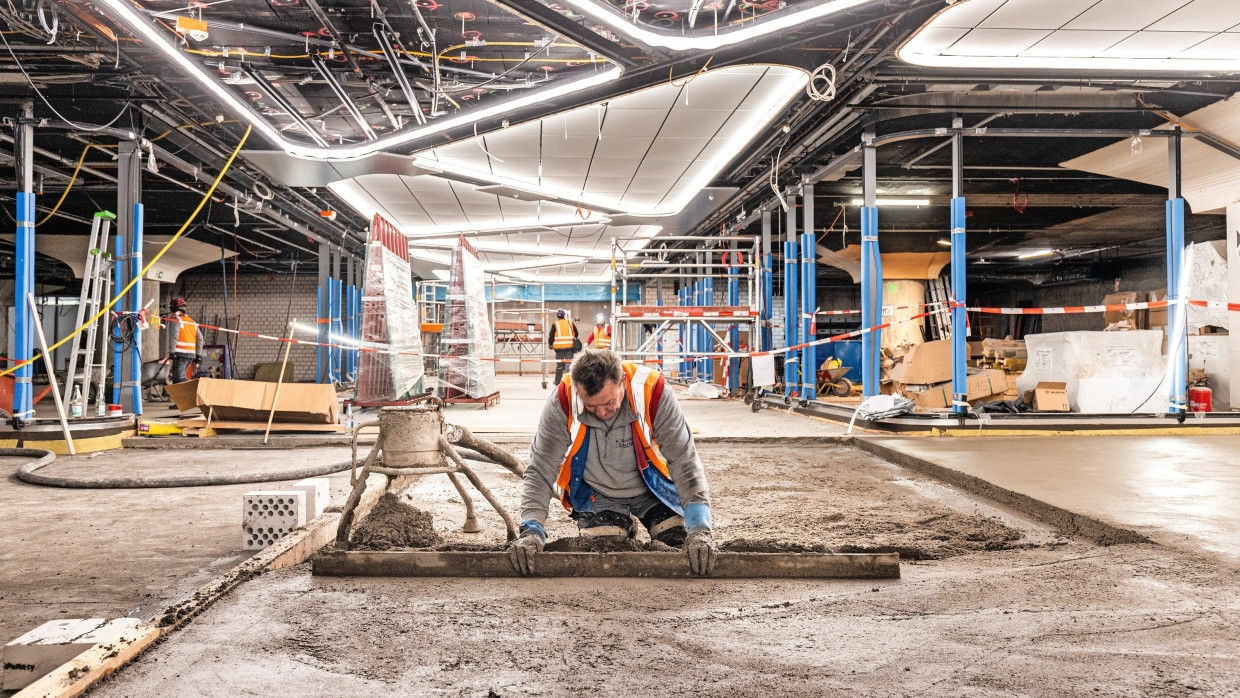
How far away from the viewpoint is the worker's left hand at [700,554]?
2.78 m

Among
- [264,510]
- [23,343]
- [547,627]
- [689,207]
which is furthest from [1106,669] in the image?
[689,207]

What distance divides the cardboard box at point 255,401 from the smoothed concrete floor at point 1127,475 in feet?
17.2

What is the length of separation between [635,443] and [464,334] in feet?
24.3

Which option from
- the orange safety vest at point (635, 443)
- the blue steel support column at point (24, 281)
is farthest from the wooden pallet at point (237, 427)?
the orange safety vest at point (635, 443)

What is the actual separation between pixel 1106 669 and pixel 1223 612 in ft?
2.61

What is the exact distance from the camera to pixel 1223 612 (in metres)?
2.40

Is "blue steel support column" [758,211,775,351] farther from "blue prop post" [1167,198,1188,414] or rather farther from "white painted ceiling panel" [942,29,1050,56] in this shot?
"white painted ceiling panel" [942,29,1050,56]

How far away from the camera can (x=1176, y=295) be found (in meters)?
7.80

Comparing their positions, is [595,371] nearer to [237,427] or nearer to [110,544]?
[110,544]

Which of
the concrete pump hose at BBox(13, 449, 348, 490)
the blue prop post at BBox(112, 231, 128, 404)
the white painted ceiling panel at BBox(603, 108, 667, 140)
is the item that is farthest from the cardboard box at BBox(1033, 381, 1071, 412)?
the blue prop post at BBox(112, 231, 128, 404)

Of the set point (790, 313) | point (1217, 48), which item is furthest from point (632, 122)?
point (1217, 48)

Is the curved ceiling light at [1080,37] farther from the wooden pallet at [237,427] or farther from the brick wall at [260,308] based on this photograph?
the brick wall at [260,308]

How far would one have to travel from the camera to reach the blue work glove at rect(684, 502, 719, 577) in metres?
2.79

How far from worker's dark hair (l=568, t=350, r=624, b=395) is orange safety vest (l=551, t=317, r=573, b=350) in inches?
419
